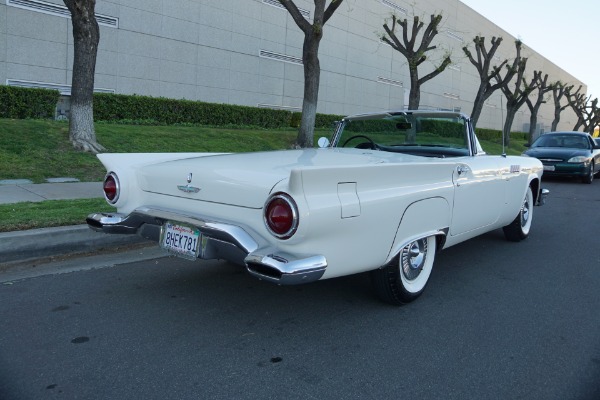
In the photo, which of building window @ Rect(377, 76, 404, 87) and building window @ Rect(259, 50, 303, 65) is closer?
building window @ Rect(259, 50, 303, 65)

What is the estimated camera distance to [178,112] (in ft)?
55.6

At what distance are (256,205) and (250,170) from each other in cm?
31

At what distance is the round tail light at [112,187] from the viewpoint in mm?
4043

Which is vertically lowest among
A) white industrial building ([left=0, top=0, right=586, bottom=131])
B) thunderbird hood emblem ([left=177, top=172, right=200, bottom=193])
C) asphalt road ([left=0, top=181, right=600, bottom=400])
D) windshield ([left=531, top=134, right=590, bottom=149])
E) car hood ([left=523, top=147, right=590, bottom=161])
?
asphalt road ([left=0, top=181, right=600, bottom=400])

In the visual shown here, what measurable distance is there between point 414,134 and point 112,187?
2880 mm

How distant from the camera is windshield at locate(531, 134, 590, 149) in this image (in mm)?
14883

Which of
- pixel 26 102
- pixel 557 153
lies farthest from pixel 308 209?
pixel 557 153

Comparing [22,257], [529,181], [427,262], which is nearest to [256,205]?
[427,262]

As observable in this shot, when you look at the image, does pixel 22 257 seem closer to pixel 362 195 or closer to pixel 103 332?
pixel 103 332

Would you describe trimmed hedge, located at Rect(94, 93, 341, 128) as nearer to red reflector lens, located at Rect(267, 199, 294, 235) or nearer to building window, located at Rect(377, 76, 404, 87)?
building window, located at Rect(377, 76, 404, 87)

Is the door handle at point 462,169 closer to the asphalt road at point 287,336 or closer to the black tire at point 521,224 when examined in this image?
the asphalt road at point 287,336

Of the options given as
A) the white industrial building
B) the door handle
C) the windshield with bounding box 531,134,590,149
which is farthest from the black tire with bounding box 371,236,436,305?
the windshield with bounding box 531,134,590,149

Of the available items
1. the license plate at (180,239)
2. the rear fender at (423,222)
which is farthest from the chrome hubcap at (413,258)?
the license plate at (180,239)

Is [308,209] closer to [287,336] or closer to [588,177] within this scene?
[287,336]
